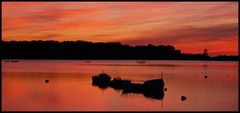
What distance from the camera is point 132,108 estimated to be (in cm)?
3506

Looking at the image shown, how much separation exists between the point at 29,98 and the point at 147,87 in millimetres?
13537

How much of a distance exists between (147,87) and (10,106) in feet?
52.3

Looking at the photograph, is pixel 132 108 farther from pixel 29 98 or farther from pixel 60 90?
pixel 60 90

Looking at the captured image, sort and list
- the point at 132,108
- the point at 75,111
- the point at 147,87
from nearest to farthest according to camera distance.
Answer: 1. the point at 75,111
2. the point at 132,108
3. the point at 147,87

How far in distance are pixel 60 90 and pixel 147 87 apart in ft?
43.7

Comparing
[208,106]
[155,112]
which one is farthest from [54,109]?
[208,106]

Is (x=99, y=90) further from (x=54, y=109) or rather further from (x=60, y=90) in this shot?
(x=54, y=109)

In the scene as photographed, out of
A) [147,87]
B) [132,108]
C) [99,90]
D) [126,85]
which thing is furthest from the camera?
[99,90]

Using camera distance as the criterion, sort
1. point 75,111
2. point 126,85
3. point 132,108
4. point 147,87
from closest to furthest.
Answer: point 75,111
point 132,108
point 147,87
point 126,85

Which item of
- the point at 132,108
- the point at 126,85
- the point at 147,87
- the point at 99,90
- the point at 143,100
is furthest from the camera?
the point at 99,90

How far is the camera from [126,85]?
152 ft

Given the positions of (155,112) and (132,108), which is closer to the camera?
(155,112)

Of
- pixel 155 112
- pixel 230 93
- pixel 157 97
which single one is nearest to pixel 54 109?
pixel 155 112

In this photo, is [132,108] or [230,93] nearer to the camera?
[132,108]
